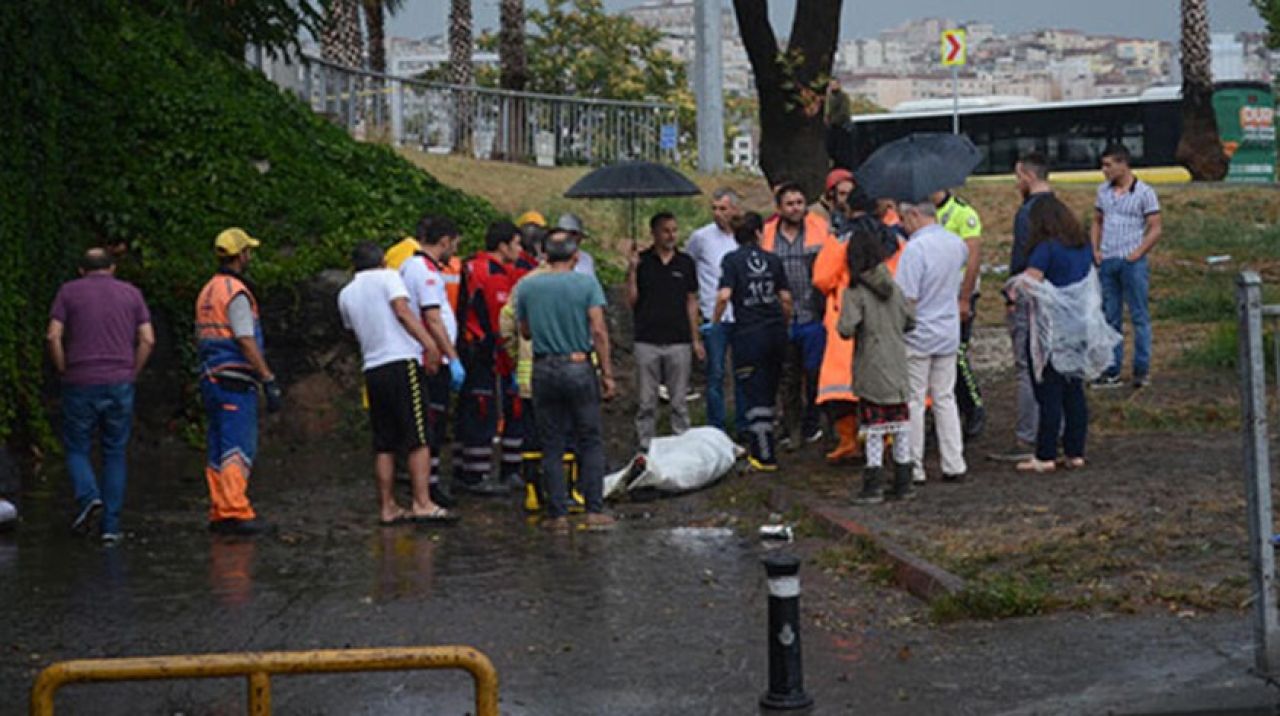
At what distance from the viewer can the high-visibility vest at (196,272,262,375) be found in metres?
13.6

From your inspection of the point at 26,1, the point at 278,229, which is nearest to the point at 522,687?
the point at 26,1

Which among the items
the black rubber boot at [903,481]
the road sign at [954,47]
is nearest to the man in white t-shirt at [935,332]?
the black rubber boot at [903,481]

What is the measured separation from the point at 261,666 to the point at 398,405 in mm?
7495

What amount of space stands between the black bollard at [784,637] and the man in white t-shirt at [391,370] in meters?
5.61

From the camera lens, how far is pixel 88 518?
13.7m

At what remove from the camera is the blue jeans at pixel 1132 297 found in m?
17.3

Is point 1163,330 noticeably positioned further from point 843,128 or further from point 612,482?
point 612,482

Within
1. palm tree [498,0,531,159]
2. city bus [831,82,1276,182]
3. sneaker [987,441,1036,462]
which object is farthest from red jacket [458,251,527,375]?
city bus [831,82,1276,182]

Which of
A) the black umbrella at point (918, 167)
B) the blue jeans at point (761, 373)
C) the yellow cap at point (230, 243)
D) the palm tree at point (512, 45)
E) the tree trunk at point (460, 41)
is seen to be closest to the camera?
the yellow cap at point (230, 243)

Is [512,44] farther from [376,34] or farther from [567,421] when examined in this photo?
[567,421]

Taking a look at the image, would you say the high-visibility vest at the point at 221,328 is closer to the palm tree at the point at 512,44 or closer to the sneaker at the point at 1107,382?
the sneaker at the point at 1107,382

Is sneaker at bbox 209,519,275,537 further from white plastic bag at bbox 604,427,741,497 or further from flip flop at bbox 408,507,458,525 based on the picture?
white plastic bag at bbox 604,427,741,497

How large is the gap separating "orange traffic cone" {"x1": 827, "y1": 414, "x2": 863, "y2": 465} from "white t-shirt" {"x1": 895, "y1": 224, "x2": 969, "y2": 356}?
160 cm

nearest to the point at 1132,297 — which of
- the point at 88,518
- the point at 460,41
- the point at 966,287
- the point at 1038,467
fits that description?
the point at 966,287
